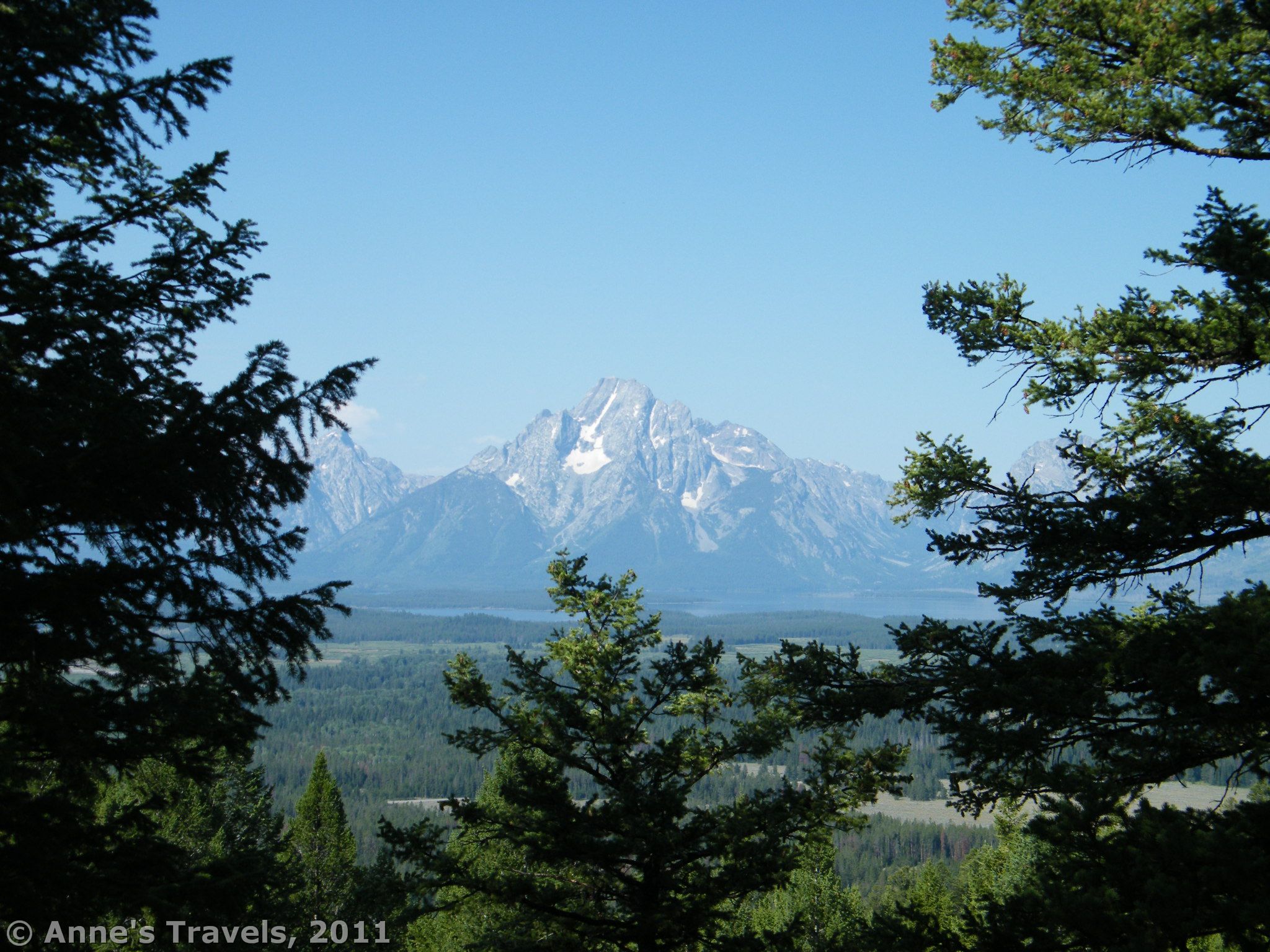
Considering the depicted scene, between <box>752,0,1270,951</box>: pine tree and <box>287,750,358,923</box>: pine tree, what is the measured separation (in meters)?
18.3

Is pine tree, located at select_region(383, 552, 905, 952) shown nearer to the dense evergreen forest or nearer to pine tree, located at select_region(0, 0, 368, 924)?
pine tree, located at select_region(0, 0, 368, 924)

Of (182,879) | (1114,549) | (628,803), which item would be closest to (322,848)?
(628,803)

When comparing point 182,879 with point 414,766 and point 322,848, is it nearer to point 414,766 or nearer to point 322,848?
point 322,848

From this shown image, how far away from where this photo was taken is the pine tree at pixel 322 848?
69.5 feet

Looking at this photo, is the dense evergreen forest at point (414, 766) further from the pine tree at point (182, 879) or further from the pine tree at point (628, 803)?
the pine tree at point (182, 879)

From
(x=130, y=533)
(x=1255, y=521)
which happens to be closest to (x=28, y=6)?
(x=130, y=533)

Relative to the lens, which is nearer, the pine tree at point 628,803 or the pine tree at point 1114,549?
the pine tree at point 1114,549

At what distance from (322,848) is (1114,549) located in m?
22.1

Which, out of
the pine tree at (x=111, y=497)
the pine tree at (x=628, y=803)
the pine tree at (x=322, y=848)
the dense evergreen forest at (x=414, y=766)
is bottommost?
the dense evergreen forest at (x=414, y=766)

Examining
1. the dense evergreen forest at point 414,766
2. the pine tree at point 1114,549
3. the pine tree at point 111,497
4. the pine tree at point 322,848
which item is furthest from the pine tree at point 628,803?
the dense evergreen forest at point 414,766

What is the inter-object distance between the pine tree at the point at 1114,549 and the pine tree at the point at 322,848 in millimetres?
18334

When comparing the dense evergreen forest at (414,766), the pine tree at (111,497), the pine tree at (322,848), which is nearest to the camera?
the pine tree at (111,497)

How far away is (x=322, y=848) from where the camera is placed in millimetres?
22891

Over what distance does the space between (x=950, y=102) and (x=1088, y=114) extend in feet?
4.78
